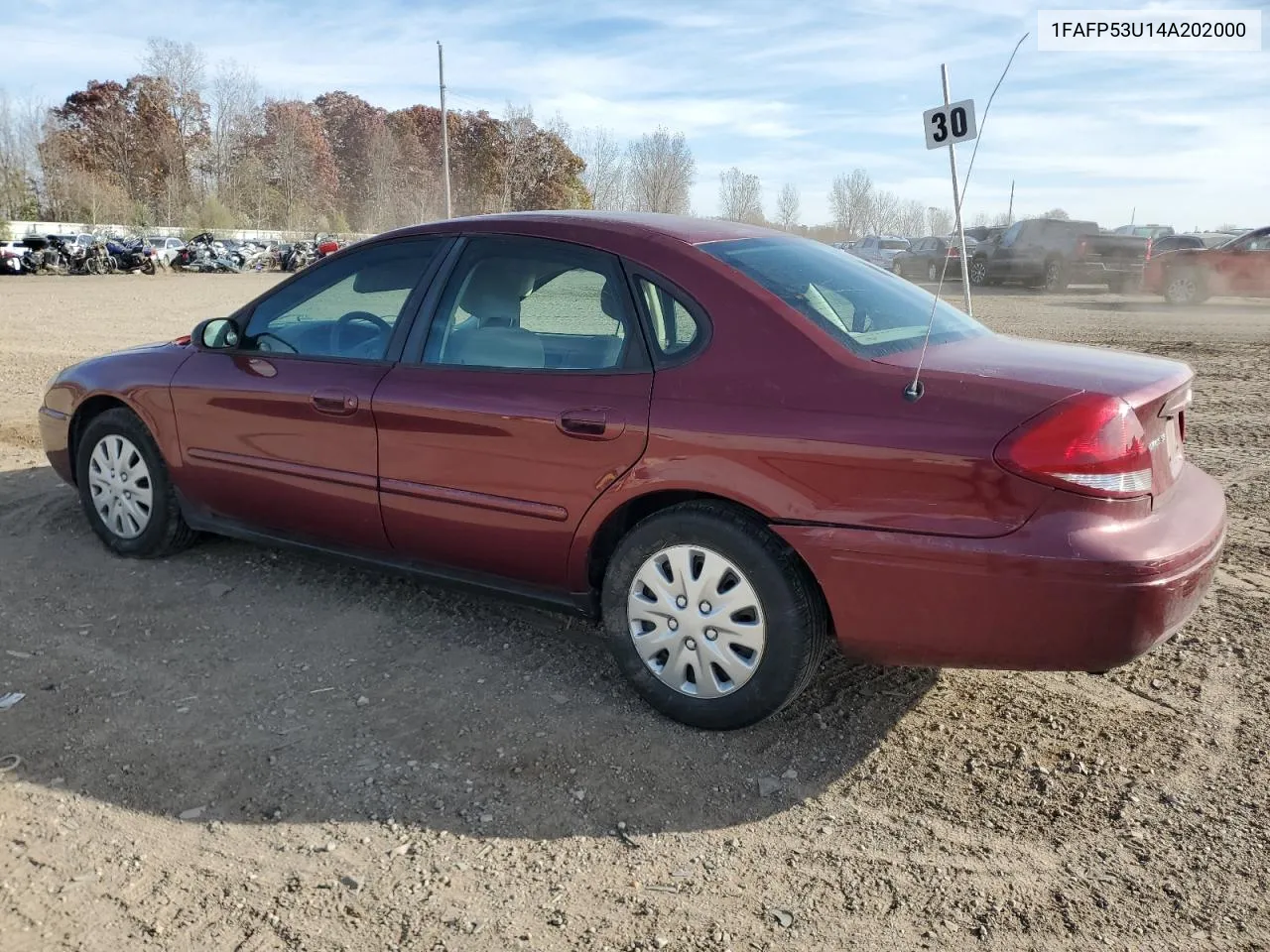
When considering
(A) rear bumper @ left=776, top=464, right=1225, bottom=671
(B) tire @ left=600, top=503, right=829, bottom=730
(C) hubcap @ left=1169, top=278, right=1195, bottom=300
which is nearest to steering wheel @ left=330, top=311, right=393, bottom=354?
(B) tire @ left=600, top=503, right=829, bottom=730

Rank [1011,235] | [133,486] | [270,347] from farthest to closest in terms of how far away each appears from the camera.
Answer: [1011,235]
[133,486]
[270,347]

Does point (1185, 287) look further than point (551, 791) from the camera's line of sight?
Yes

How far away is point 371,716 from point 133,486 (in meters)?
2.11

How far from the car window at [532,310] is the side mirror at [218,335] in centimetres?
111

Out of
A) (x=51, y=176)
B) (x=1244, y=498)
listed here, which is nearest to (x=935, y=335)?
(x=1244, y=498)

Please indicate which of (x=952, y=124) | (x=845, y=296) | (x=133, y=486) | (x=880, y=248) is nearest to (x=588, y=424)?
(x=845, y=296)

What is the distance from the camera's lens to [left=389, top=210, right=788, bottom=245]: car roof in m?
3.56

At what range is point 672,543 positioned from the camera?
3.20 metres

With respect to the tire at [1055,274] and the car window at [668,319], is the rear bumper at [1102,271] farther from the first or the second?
the car window at [668,319]

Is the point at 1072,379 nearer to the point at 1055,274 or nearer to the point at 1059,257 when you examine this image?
the point at 1059,257

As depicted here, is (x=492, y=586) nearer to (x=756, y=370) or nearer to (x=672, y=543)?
(x=672, y=543)

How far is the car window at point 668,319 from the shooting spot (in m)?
3.27

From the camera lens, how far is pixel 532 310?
373 centimetres

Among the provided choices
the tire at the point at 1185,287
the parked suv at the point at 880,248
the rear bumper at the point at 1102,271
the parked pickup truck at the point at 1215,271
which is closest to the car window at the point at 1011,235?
the rear bumper at the point at 1102,271
